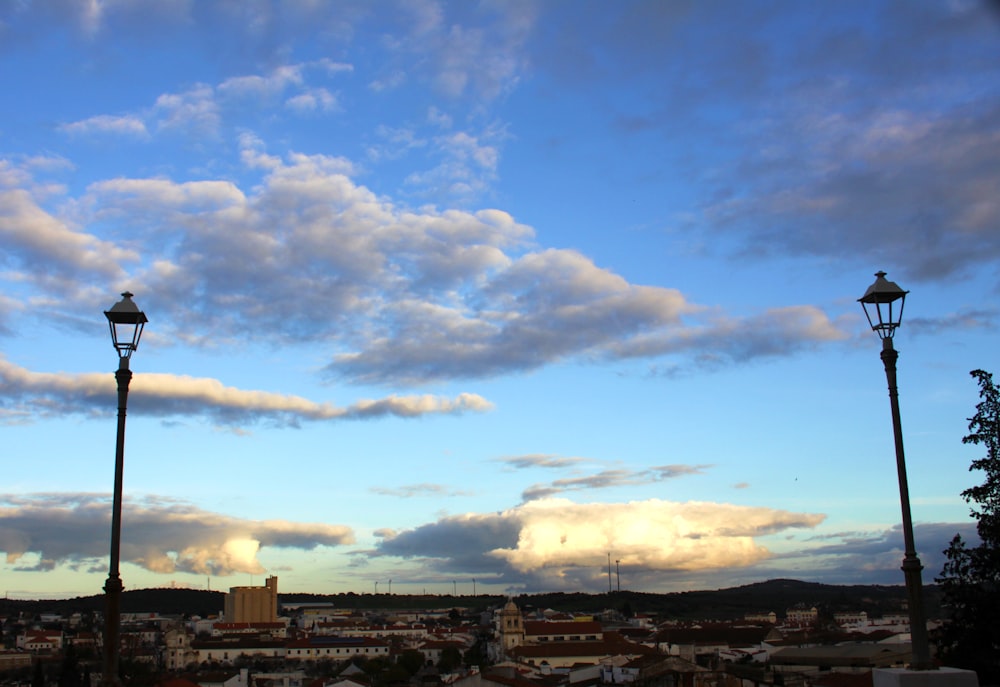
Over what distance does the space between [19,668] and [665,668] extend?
328ft

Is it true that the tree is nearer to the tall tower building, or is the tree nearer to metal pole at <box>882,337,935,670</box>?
metal pole at <box>882,337,935,670</box>

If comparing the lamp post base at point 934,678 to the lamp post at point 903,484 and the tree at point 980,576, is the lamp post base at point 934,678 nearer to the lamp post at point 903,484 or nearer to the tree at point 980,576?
the lamp post at point 903,484

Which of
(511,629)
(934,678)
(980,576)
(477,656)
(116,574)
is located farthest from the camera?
(477,656)

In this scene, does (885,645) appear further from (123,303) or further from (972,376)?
(123,303)

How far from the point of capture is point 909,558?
11.9 metres

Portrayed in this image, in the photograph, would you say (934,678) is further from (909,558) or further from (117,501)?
(117,501)

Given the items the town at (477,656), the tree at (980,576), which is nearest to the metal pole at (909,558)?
the tree at (980,576)

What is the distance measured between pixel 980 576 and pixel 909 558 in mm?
19811

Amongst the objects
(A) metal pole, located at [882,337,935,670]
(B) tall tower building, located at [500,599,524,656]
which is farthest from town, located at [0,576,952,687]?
(A) metal pole, located at [882,337,935,670]

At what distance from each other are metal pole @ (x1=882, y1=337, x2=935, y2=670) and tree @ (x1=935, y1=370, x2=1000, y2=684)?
18.7m

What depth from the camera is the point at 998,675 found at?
2638cm

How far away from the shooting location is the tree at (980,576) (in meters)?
28.4

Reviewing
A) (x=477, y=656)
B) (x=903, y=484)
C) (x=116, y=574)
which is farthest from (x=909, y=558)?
(x=477, y=656)

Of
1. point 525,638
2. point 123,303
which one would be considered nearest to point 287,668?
point 525,638
